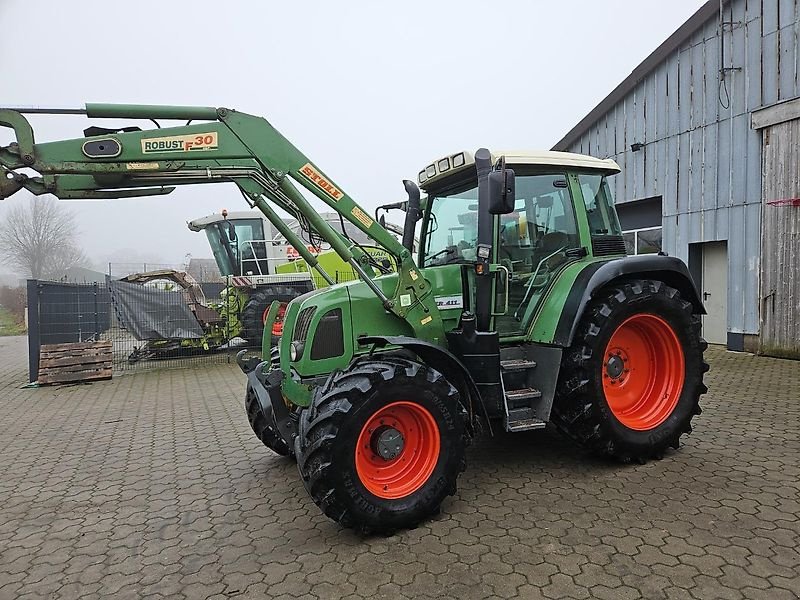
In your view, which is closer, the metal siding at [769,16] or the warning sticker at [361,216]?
the warning sticker at [361,216]

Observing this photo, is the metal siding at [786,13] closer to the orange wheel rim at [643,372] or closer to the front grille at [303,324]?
the orange wheel rim at [643,372]

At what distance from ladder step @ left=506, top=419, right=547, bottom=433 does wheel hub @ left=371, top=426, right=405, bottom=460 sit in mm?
884

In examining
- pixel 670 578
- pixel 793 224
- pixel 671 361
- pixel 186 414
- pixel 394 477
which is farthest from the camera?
pixel 793 224

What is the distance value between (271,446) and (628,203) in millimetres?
10787

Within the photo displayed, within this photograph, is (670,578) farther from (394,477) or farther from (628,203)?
(628,203)

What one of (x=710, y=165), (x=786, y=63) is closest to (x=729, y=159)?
(x=710, y=165)

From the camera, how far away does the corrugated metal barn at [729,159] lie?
29.4ft

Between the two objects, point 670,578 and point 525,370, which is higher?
point 525,370

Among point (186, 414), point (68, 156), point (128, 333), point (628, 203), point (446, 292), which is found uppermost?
point (628, 203)

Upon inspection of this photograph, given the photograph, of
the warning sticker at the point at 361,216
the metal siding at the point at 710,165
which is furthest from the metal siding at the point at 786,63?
the warning sticker at the point at 361,216

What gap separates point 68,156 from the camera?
126 inches

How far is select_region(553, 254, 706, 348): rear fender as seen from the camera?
158 inches

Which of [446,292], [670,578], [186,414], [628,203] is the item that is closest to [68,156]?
[446,292]

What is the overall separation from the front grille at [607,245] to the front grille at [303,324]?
2.49m
